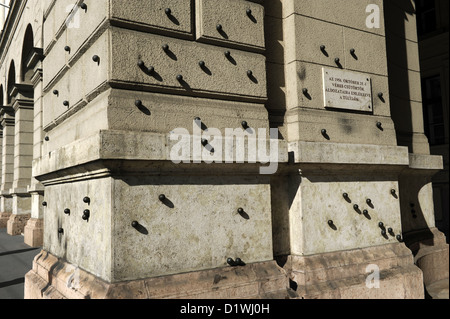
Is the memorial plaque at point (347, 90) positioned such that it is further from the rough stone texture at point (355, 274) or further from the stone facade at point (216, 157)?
the rough stone texture at point (355, 274)

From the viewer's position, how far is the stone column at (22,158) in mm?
12500

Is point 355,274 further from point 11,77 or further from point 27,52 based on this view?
point 11,77

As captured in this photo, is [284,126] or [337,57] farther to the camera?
[337,57]

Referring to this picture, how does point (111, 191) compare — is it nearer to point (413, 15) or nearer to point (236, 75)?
point (236, 75)

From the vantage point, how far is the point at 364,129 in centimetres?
548

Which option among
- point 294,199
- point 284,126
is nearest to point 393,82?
point 284,126

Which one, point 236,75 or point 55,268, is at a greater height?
point 236,75

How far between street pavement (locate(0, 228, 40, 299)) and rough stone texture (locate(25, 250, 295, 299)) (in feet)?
4.34

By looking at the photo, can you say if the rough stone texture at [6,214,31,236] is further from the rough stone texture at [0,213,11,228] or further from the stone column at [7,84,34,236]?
the rough stone texture at [0,213,11,228]

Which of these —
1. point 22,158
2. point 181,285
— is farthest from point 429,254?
point 22,158

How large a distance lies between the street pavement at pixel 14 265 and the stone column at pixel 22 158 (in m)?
1.21

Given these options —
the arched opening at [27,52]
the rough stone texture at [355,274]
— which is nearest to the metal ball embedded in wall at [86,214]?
the rough stone texture at [355,274]

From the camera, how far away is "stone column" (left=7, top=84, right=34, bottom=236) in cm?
1250
